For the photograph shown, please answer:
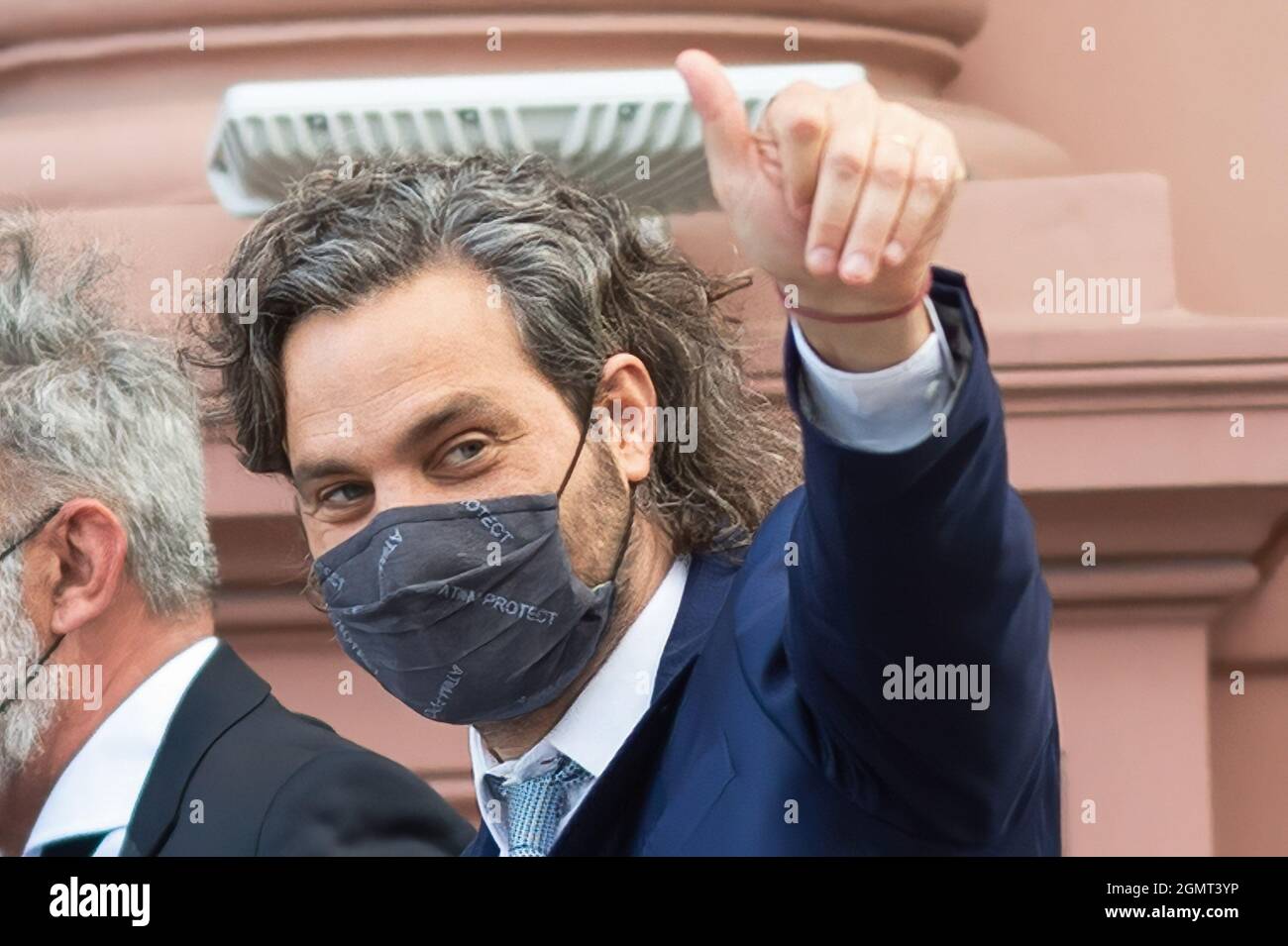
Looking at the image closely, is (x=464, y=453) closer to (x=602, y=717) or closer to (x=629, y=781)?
(x=602, y=717)

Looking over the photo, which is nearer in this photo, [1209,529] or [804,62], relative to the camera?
[1209,529]

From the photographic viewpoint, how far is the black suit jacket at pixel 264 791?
2.65 meters

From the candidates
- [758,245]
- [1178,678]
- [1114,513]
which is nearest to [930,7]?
[1114,513]

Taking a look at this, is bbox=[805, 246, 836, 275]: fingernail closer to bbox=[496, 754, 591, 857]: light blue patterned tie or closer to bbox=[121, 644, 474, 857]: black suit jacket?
bbox=[496, 754, 591, 857]: light blue patterned tie

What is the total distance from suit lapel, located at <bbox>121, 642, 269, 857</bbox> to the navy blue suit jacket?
2.26 ft

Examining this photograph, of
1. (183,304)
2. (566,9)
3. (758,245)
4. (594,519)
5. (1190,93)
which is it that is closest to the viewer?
(758,245)

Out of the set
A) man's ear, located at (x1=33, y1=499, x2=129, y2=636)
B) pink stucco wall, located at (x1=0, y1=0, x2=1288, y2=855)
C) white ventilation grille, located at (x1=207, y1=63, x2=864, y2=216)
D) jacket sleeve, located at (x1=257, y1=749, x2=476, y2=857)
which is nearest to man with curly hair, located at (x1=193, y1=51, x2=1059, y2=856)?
jacket sleeve, located at (x1=257, y1=749, x2=476, y2=857)

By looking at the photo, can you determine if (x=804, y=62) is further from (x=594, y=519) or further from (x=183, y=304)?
(x=594, y=519)

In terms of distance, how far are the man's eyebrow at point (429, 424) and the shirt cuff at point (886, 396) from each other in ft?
2.26

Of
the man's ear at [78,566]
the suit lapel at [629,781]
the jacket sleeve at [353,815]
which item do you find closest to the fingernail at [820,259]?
the suit lapel at [629,781]

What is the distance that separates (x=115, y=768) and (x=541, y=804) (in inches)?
27.9

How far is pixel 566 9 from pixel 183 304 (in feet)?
2.79

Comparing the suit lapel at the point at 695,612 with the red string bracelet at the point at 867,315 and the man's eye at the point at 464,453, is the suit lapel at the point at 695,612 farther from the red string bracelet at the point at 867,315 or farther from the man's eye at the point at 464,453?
the red string bracelet at the point at 867,315

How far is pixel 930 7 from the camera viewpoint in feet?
12.6
